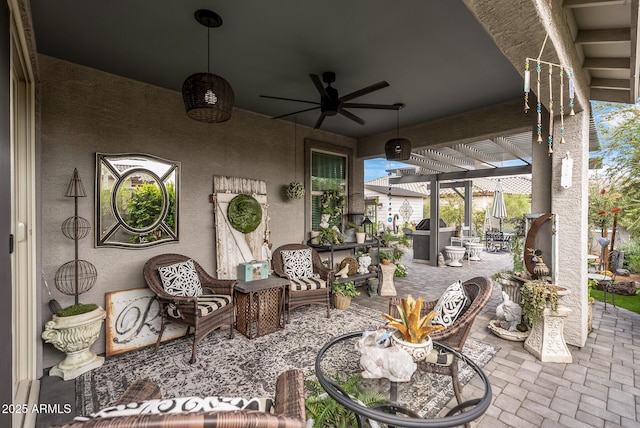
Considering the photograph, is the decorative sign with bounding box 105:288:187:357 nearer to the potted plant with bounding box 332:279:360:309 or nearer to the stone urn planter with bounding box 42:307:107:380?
the stone urn planter with bounding box 42:307:107:380

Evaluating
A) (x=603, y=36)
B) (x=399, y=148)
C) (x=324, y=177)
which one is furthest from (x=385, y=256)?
(x=603, y=36)

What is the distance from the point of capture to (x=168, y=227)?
3.36 metres

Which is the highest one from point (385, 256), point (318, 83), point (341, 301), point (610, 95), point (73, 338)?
point (610, 95)

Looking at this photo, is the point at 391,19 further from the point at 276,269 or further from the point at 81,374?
the point at 81,374

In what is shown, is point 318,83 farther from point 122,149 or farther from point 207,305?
point 207,305

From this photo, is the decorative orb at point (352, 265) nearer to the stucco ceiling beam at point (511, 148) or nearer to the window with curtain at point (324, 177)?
the window with curtain at point (324, 177)

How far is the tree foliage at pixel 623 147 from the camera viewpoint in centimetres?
432

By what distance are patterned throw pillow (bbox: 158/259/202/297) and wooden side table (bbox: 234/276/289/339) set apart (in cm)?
47

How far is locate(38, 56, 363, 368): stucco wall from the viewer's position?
8.79ft

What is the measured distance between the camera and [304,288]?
3.72 metres

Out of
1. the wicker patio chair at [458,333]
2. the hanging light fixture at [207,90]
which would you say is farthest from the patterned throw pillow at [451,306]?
the hanging light fixture at [207,90]

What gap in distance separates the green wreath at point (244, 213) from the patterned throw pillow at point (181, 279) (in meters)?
0.84

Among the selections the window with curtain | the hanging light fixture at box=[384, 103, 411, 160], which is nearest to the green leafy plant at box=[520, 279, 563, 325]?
the hanging light fixture at box=[384, 103, 411, 160]

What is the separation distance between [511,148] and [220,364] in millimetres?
6114
